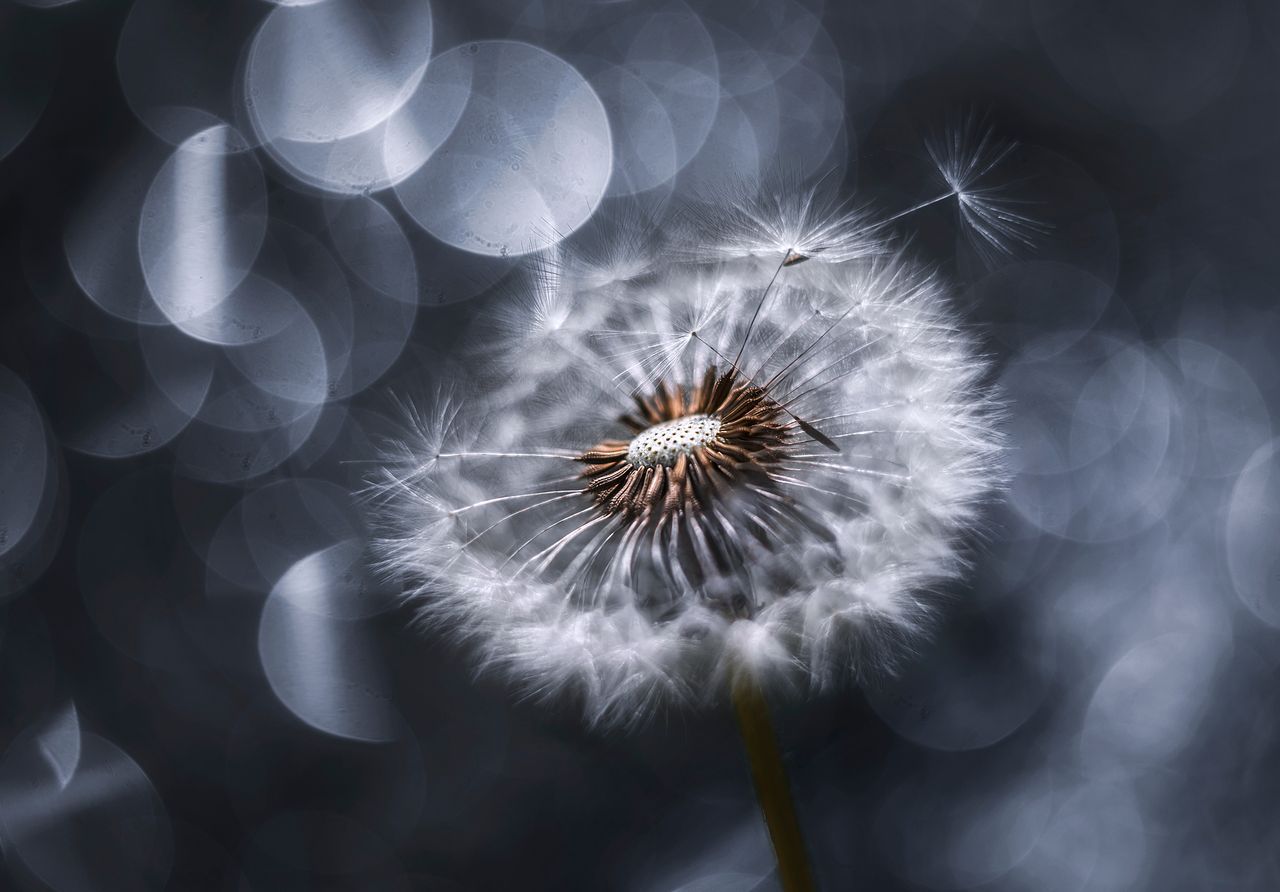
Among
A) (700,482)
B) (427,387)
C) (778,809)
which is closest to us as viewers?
(778,809)

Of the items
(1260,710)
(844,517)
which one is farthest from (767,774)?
(1260,710)

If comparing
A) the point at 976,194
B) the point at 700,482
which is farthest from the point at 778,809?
the point at 976,194

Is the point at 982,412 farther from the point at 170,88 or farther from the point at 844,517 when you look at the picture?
the point at 170,88

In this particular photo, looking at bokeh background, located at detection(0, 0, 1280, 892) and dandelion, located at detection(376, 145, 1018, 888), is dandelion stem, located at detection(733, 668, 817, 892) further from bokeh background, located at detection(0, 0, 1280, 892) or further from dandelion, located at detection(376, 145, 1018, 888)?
bokeh background, located at detection(0, 0, 1280, 892)

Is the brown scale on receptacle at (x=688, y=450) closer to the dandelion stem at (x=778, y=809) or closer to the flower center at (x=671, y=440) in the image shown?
the flower center at (x=671, y=440)

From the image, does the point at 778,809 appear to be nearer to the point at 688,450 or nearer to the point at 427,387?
the point at 688,450

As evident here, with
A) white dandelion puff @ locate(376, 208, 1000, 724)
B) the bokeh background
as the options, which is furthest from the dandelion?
the bokeh background

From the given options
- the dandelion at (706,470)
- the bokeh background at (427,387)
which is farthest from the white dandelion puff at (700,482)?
the bokeh background at (427,387)
